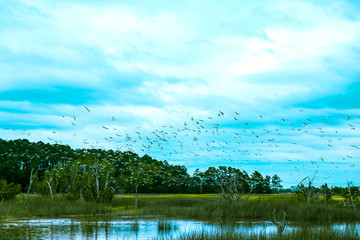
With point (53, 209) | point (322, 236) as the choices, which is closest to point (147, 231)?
point (322, 236)

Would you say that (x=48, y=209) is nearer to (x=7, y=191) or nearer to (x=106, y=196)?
(x=7, y=191)

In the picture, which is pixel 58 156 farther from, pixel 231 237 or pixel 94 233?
pixel 231 237

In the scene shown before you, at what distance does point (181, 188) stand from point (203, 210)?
75745 mm

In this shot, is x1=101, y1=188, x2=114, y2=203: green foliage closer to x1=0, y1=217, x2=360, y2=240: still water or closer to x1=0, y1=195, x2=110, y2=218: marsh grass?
x1=0, y1=195, x2=110, y2=218: marsh grass

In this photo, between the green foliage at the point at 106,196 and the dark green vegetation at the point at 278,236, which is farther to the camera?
the green foliage at the point at 106,196

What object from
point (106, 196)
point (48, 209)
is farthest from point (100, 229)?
point (106, 196)

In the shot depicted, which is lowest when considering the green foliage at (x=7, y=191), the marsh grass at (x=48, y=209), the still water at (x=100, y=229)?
the still water at (x=100, y=229)

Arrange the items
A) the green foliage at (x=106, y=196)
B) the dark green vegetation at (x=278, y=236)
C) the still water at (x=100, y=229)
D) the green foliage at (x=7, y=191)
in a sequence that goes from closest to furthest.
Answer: the dark green vegetation at (x=278, y=236)
the still water at (x=100, y=229)
the green foliage at (x=7, y=191)
the green foliage at (x=106, y=196)

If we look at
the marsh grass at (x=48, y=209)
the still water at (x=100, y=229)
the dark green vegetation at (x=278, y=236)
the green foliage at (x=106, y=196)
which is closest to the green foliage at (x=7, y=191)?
the marsh grass at (x=48, y=209)

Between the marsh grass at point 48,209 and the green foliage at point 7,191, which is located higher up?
the green foliage at point 7,191

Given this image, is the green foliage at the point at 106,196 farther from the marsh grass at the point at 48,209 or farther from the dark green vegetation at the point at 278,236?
the dark green vegetation at the point at 278,236

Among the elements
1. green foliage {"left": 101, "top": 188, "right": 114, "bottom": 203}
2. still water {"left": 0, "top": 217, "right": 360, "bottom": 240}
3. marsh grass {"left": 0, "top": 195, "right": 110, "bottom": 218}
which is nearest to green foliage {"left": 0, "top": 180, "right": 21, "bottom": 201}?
marsh grass {"left": 0, "top": 195, "right": 110, "bottom": 218}

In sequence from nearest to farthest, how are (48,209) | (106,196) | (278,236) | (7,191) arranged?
(278,236) → (48,209) → (7,191) → (106,196)

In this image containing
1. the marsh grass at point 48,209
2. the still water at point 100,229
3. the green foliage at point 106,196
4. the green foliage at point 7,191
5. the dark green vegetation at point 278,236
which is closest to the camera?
the dark green vegetation at point 278,236
